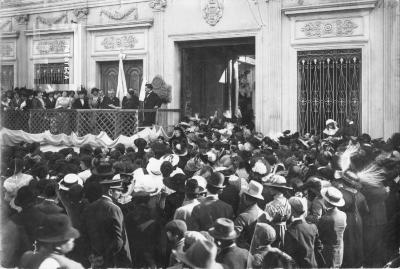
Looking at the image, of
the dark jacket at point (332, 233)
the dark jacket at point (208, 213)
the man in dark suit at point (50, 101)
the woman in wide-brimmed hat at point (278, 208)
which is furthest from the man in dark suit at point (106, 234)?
the man in dark suit at point (50, 101)

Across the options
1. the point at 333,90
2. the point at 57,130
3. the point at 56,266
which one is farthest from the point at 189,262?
the point at 333,90

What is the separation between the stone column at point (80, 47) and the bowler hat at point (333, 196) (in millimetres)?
12308

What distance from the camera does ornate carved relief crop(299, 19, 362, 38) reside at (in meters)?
13.8

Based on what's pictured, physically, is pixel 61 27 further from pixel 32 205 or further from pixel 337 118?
pixel 32 205

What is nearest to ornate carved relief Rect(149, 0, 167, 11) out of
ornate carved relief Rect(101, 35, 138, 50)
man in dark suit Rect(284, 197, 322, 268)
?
ornate carved relief Rect(101, 35, 138, 50)

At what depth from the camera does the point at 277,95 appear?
48.1ft

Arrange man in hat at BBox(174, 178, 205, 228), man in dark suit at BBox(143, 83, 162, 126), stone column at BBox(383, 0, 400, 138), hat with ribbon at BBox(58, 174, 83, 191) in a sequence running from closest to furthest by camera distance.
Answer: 1. man in hat at BBox(174, 178, 205, 228)
2. hat with ribbon at BBox(58, 174, 83, 191)
3. stone column at BBox(383, 0, 400, 138)
4. man in dark suit at BBox(143, 83, 162, 126)

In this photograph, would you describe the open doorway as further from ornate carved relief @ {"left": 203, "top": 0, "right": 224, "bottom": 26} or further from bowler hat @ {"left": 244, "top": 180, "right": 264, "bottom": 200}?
bowler hat @ {"left": 244, "top": 180, "right": 264, "bottom": 200}

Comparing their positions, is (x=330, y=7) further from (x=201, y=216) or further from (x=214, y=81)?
(x=201, y=216)

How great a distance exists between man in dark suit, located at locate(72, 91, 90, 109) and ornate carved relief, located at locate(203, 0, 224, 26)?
166 inches

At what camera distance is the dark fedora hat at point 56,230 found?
3.91 meters

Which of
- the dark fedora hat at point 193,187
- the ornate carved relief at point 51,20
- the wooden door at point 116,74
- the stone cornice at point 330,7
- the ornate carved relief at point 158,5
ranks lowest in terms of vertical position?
the dark fedora hat at point 193,187

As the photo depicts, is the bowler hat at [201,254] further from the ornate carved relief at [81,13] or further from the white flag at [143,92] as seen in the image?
the ornate carved relief at [81,13]

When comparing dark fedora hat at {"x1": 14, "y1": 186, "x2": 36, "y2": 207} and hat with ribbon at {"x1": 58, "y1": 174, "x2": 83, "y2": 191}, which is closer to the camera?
dark fedora hat at {"x1": 14, "y1": 186, "x2": 36, "y2": 207}
